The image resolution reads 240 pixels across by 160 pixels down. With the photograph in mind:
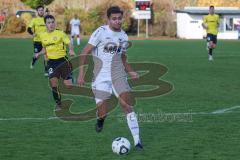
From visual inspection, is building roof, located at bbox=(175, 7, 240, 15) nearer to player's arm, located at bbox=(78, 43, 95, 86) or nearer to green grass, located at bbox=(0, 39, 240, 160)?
green grass, located at bbox=(0, 39, 240, 160)

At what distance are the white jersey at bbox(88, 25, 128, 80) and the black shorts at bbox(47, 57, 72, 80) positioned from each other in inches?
187

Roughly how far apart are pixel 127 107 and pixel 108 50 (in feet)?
2.89

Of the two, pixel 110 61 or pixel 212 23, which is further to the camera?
pixel 212 23

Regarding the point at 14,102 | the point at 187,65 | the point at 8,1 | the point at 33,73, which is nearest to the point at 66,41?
the point at 14,102

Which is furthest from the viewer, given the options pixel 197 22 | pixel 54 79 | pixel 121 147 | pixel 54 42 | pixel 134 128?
pixel 197 22

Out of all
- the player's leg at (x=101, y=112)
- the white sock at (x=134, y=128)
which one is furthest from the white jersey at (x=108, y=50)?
the white sock at (x=134, y=128)

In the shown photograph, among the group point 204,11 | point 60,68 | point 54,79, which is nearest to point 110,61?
point 54,79

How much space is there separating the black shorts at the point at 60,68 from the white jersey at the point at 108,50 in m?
4.74

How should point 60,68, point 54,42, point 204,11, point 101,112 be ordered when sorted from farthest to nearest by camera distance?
point 204,11
point 54,42
point 60,68
point 101,112

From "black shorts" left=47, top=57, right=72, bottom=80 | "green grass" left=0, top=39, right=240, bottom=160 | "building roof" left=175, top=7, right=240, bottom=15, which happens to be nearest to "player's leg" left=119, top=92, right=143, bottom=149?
"green grass" left=0, top=39, right=240, bottom=160

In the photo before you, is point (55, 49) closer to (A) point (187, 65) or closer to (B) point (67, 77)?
(B) point (67, 77)

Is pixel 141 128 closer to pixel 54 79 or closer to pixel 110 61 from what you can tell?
pixel 110 61

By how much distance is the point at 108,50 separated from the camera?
31.2 feet

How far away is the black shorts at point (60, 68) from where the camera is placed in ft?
47.0
